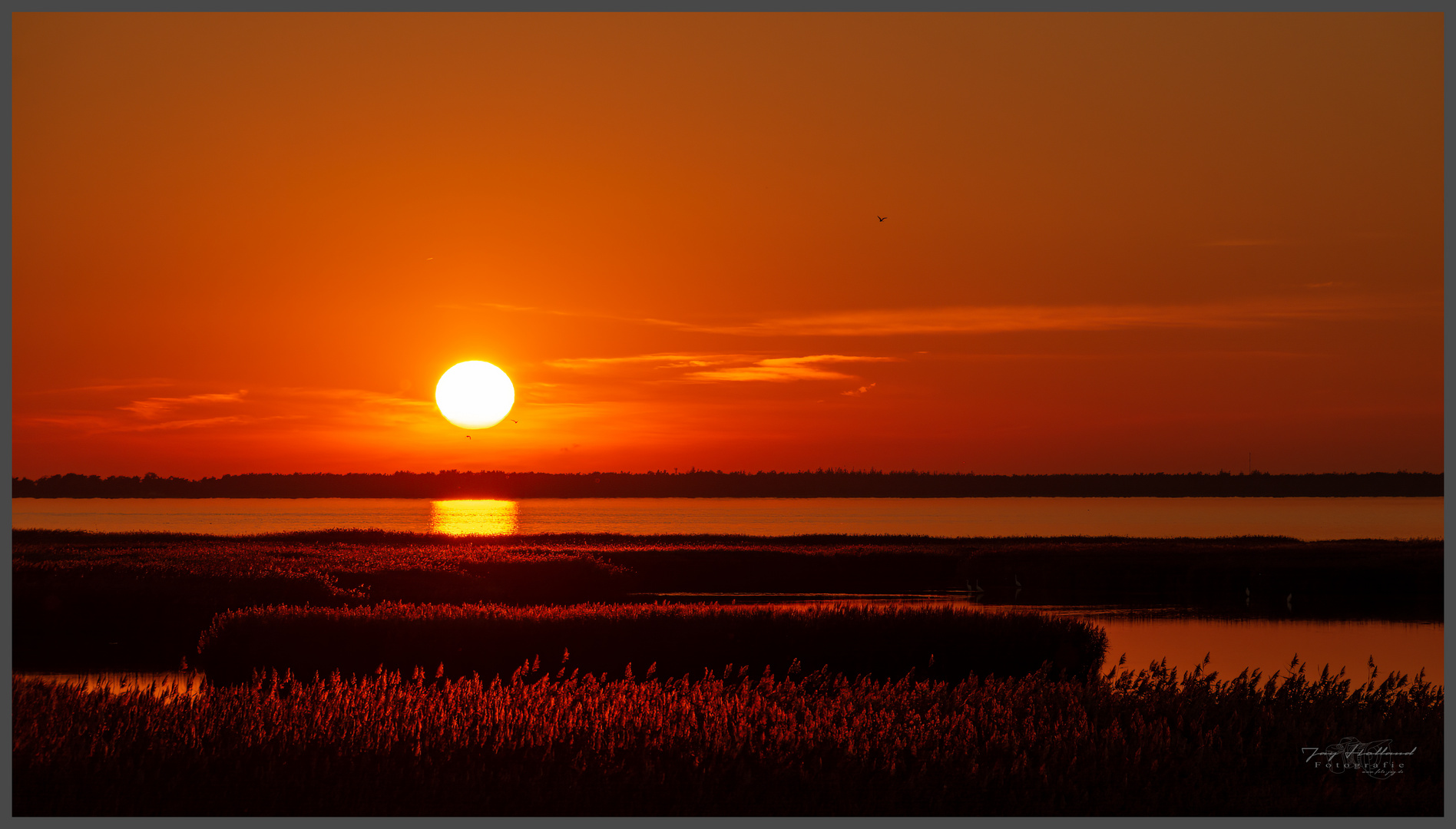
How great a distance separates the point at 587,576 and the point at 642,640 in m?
28.9

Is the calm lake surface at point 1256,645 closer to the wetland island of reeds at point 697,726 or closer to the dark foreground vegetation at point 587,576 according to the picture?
the wetland island of reeds at point 697,726

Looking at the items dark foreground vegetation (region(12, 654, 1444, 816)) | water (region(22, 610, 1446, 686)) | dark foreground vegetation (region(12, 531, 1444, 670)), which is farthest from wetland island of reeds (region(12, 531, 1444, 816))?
dark foreground vegetation (region(12, 531, 1444, 670))

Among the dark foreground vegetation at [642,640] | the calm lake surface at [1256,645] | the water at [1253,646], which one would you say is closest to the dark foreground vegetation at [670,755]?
the dark foreground vegetation at [642,640]

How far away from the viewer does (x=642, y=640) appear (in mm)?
29922

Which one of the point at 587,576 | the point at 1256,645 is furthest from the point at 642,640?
the point at 587,576

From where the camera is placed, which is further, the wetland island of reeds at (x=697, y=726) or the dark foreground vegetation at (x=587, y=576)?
the dark foreground vegetation at (x=587, y=576)

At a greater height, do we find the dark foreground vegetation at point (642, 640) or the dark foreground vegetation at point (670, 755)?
the dark foreground vegetation at point (670, 755)

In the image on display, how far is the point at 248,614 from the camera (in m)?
30.7

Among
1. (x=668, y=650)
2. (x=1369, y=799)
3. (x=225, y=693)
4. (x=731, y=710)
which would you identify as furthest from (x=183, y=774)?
(x=668, y=650)

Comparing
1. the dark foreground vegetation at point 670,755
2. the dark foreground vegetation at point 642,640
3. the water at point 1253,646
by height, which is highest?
the dark foreground vegetation at point 670,755

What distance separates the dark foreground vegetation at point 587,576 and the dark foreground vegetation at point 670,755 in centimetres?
2030

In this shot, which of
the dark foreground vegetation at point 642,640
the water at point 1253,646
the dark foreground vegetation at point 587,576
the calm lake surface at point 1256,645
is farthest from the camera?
the dark foreground vegetation at point 587,576

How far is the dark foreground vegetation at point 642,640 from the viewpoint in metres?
28.7

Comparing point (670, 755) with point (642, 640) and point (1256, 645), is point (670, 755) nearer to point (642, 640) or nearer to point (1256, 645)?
point (642, 640)
